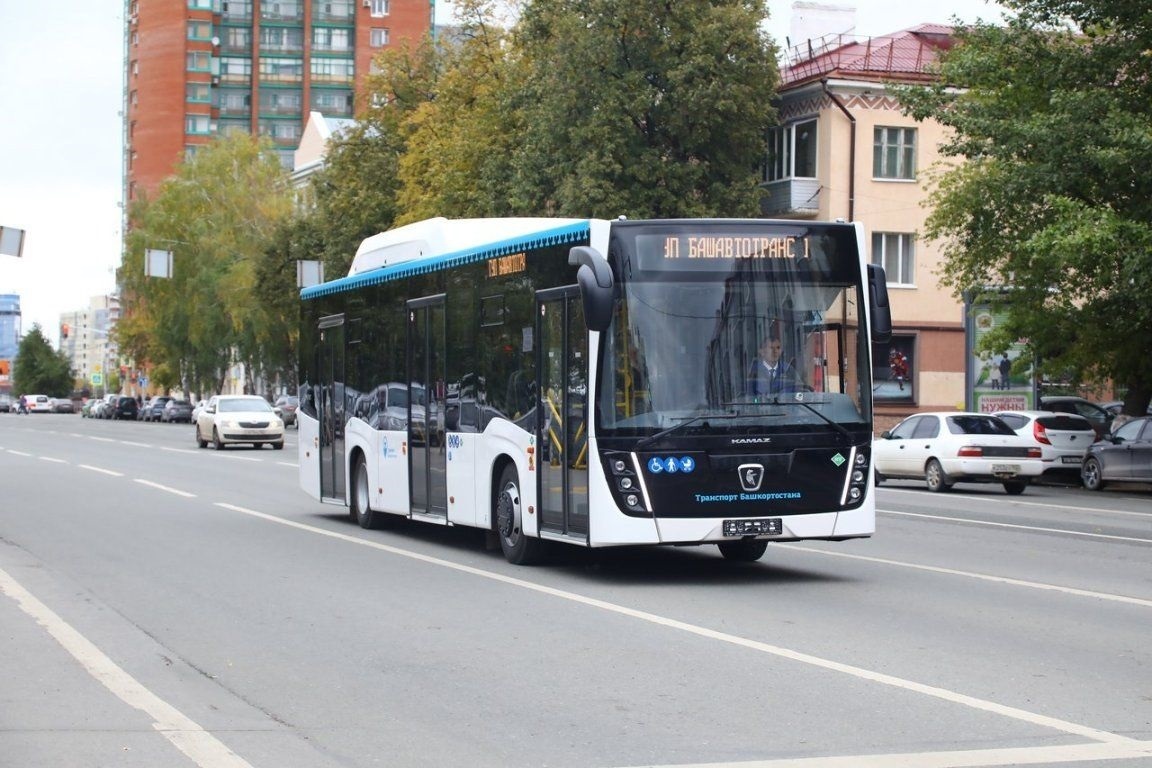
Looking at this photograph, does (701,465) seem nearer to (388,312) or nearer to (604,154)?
(388,312)

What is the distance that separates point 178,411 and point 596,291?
8425 cm

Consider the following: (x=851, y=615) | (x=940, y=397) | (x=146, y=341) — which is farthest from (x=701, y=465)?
(x=146, y=341)

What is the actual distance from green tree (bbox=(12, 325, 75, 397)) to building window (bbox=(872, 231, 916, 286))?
151671 mm

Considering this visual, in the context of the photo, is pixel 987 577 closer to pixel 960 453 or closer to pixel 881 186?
pixel 960 453

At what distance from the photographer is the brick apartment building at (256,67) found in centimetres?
13538

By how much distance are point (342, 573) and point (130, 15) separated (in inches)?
5341

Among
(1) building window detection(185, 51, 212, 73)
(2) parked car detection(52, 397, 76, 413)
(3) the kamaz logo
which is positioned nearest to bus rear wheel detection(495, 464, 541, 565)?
(3) the kamaz logo

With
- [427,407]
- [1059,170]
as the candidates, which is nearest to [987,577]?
[427,407]

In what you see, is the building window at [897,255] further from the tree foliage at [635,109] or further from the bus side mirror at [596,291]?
the bus side mirror at [596,291]

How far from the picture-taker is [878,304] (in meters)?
Result: 13.4

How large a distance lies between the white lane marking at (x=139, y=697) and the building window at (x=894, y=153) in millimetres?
43916

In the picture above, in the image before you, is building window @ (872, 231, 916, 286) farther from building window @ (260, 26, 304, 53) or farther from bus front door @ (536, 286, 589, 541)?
building window @ (260, 26, 304, 53)

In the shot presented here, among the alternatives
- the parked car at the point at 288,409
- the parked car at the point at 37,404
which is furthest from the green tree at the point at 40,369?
the parked car at the point at 288,409

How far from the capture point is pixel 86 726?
776 centimetres
